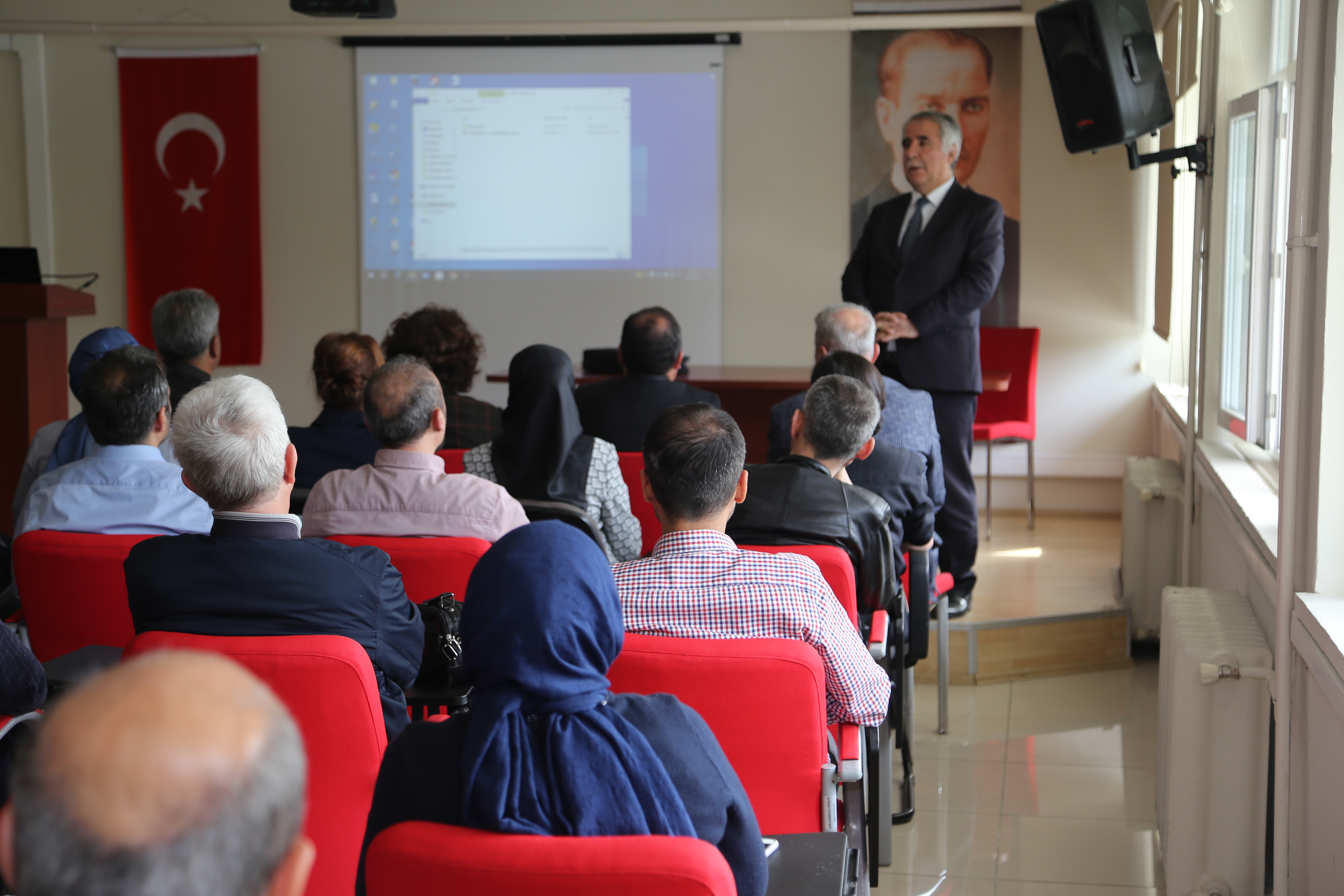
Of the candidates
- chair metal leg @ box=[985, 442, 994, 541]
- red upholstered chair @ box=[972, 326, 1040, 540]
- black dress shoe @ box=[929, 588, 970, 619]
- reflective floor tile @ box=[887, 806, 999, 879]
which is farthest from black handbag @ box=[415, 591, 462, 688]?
red upholstered chair @ box=[972, 326, 1040, 540]

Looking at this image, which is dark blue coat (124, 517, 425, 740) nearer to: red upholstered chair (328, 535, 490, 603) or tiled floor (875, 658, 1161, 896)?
red upholstered chair (328, 535, 490, 603)

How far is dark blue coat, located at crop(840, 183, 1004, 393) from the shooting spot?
4.05m

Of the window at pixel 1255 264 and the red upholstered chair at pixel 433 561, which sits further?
the window at pixel 1255 264

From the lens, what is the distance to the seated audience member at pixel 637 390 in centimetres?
342

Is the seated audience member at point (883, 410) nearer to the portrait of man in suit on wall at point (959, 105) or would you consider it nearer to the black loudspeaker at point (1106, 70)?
the black loudspeaker at point (1106, 70)

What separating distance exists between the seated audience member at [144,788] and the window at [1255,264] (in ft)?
9.73

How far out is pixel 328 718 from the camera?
1.46 metres

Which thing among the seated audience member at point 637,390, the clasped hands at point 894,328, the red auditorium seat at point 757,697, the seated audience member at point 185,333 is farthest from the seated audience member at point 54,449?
the clasped hands at point 894,328

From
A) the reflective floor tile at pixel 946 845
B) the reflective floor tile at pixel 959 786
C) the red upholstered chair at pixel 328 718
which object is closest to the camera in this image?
the red upholstered chair at pixel 328 718

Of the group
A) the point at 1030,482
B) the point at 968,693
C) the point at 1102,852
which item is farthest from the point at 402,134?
the point at 1102,852

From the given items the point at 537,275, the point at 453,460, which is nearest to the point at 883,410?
the point at 453,460

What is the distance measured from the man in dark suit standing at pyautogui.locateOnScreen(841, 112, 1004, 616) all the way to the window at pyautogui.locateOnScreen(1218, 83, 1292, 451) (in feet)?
2.42

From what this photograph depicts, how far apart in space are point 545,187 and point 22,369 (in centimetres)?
298

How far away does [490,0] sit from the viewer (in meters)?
6.55
